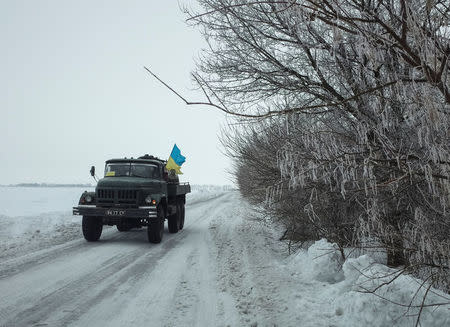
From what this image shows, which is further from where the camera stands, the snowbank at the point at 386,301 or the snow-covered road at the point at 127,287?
the snow-covered road at the point at 127,287

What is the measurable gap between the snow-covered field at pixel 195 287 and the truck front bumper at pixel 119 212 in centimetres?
78

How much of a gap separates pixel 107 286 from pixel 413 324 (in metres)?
4.16

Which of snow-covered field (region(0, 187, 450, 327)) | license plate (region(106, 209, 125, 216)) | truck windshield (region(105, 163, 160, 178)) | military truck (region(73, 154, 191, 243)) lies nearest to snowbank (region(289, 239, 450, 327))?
snow-covered field (region(0, 187, 450, 327))

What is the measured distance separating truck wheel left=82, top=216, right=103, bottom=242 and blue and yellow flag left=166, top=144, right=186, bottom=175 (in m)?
4.91

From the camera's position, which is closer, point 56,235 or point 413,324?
point 413,324

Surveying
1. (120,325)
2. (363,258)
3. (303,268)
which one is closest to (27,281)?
(120,325)

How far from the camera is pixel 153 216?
916 centimetres

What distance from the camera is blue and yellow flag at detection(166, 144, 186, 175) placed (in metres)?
14.3

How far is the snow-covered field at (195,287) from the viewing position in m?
3.89

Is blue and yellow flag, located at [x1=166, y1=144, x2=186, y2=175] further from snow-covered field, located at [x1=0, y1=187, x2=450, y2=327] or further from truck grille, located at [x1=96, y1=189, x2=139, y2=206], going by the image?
snow-covered field, located at [x1=0, y1=187, x2=450, y2=327]

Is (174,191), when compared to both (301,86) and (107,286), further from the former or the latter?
(301,86)

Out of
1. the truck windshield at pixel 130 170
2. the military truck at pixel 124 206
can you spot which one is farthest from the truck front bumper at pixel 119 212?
the truck windshield at pixel 130 170

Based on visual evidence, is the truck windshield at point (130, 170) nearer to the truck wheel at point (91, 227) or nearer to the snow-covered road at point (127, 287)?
the truck wheel at point (91, 227)

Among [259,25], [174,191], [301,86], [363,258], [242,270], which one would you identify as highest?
[259,25]
